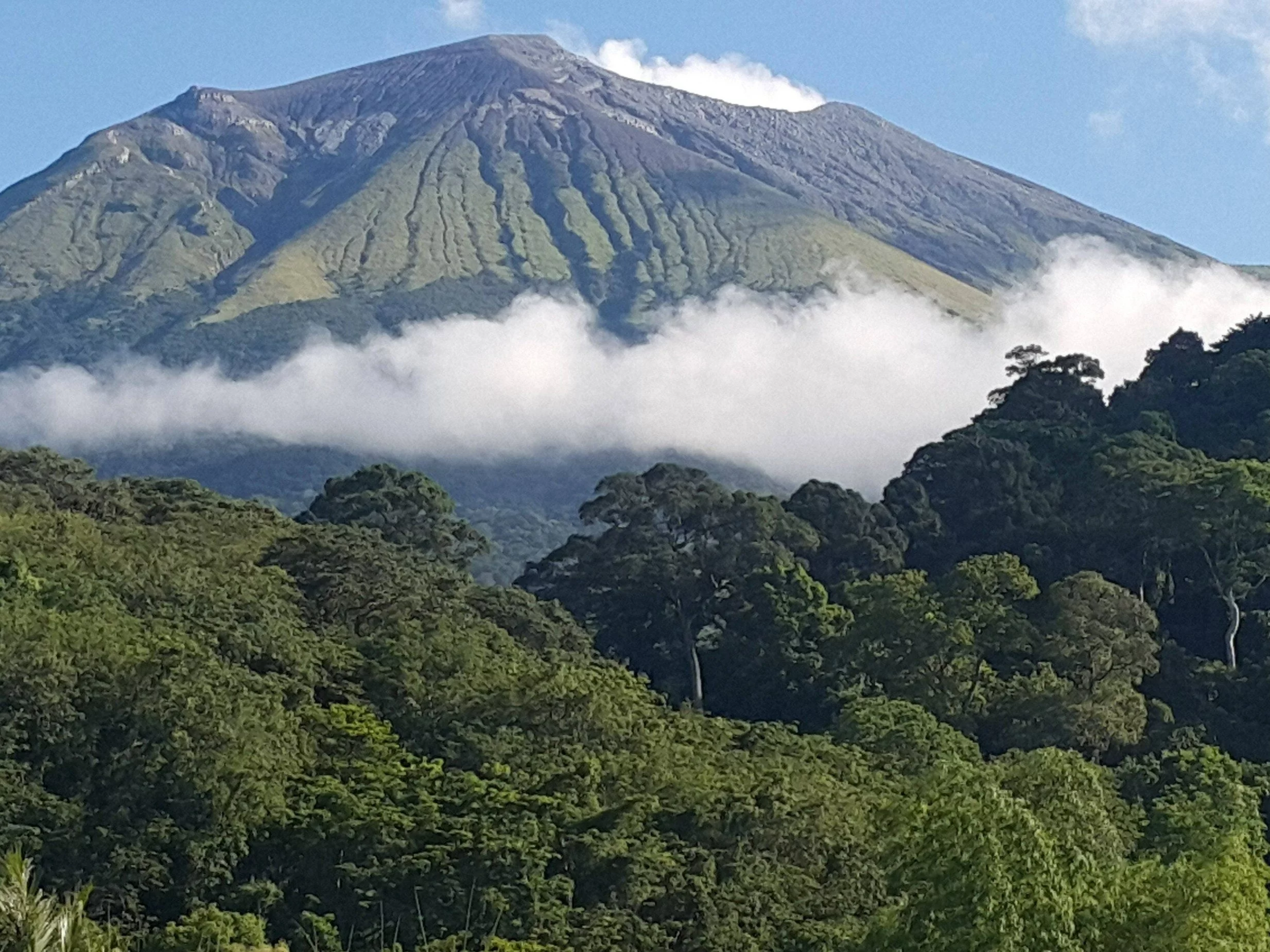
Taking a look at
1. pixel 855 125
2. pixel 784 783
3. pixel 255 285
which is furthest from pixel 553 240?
pixel 784 783

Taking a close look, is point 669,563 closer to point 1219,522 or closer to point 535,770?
point 1219,522

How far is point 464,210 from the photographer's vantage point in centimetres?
13388

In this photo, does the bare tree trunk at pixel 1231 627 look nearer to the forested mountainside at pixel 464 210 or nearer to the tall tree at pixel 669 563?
the tall tree at pixel 669 563

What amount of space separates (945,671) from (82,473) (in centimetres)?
2054

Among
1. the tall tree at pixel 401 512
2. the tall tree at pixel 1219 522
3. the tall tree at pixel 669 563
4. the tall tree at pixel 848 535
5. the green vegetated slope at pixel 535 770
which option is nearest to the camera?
the green vegetated slope at pixel 535 770

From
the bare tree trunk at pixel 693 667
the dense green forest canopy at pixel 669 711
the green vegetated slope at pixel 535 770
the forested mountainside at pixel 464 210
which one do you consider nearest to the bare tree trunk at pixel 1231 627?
the dense green forest canopy at pixel 669 711

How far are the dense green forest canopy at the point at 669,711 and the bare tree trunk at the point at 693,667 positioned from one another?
0.15 metres

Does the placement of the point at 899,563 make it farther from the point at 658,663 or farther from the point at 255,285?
the point at 255,285

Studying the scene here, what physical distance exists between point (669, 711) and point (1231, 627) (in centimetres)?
1314

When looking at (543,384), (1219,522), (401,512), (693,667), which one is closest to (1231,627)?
(1219,522)

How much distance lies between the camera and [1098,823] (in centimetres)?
2392

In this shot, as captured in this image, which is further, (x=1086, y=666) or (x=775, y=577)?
(x=775, y=577)

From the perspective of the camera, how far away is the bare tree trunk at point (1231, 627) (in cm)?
3816

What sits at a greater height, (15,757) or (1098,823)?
(1098,823)
